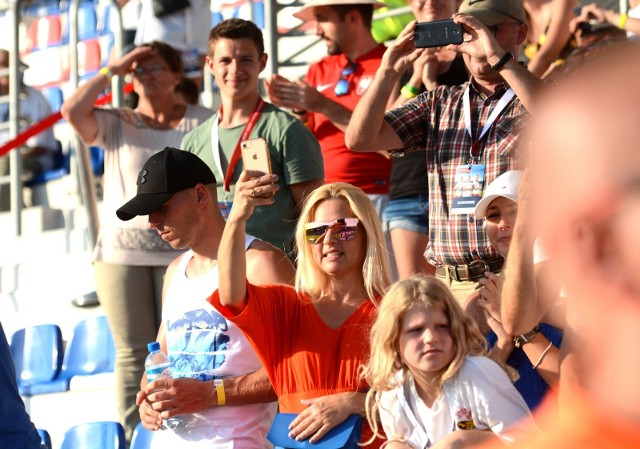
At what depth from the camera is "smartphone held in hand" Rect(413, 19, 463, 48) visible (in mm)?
4082

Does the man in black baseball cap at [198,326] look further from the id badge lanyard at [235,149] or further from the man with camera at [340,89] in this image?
the man with camera at [340,89]

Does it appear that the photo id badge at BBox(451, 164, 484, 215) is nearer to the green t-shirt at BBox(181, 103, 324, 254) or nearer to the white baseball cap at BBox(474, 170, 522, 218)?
the white baseball cap at BBox(474, 170, 522, 218)

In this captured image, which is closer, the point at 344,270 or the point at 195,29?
the point at 344,270

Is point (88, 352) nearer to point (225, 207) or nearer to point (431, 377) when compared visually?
point (225, 207)

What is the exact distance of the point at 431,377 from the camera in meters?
3.15

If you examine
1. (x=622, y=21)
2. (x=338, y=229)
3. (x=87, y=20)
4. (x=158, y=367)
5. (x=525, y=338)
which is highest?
(x=87, y=20)

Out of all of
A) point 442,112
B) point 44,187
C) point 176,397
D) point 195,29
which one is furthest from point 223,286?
point 44,187

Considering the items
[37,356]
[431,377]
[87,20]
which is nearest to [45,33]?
[87,20]

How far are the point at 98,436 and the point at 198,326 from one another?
1483 mm

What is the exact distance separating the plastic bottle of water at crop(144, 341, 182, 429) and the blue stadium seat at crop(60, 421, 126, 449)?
1113 mm

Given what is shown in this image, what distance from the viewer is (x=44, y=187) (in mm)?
9148

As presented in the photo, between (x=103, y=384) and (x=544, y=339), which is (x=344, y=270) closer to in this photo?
(x=544, y=339)

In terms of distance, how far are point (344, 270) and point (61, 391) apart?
3.16 metres

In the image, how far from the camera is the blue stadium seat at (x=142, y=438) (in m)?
4.70
